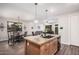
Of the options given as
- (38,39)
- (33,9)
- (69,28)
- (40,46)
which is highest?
(33,9)

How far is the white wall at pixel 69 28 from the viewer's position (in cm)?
194

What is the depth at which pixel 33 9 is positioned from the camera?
6.38 feet

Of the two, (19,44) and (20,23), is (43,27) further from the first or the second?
(19,44)

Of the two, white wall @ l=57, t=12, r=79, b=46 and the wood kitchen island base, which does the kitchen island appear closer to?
the wood kitchen island base

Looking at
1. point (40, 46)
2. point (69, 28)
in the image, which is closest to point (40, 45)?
point (40, 46)

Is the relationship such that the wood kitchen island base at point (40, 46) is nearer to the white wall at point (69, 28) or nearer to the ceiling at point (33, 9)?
the white wall at point (69, 28)

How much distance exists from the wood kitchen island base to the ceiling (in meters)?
0.51

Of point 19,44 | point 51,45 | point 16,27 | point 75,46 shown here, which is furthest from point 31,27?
point 75,46

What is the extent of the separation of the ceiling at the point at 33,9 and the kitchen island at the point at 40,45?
1.55 feet

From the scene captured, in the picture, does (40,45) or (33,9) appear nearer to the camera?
(40,45)

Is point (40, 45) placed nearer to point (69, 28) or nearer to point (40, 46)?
point (40, 46)

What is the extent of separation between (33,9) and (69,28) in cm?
93

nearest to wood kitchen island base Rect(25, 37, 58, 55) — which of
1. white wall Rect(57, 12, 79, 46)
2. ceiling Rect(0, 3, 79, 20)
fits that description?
white wall Rect(57, 12, 79, 46)
